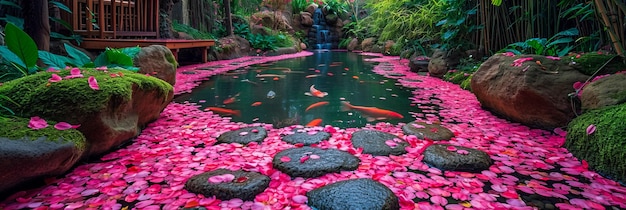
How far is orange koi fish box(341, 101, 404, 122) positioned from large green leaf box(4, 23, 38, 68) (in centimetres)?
259

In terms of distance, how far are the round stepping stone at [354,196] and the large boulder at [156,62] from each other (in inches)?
124

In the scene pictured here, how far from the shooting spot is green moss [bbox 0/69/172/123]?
74.5 inches

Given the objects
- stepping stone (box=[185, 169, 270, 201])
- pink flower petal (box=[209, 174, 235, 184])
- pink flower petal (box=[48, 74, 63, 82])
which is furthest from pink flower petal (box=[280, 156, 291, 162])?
pink flower petal (box=[48, 74, 63, 82])

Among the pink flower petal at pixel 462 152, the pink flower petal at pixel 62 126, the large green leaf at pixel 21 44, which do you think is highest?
the large green leaf at pixel 21 44

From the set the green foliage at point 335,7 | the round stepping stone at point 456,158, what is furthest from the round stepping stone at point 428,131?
the green foliage at point 335,7

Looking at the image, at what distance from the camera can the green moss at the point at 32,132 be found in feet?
5.12

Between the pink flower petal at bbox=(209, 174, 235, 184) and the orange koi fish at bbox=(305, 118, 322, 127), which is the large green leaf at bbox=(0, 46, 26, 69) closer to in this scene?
the pink flower petal at bbox=(209, 174, 235, 184)

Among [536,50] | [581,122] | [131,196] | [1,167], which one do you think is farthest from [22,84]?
[536,50]

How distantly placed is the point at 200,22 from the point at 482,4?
26.2 feet

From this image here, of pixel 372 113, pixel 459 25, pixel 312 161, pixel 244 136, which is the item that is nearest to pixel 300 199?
pixel 312 161

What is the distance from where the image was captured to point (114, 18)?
5.69 meters

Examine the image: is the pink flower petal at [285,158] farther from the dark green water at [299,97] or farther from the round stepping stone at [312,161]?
the dark green water at [299,97]

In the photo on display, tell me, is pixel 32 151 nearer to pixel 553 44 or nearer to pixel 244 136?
pixel 244 136

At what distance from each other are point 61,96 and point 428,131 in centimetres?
243
